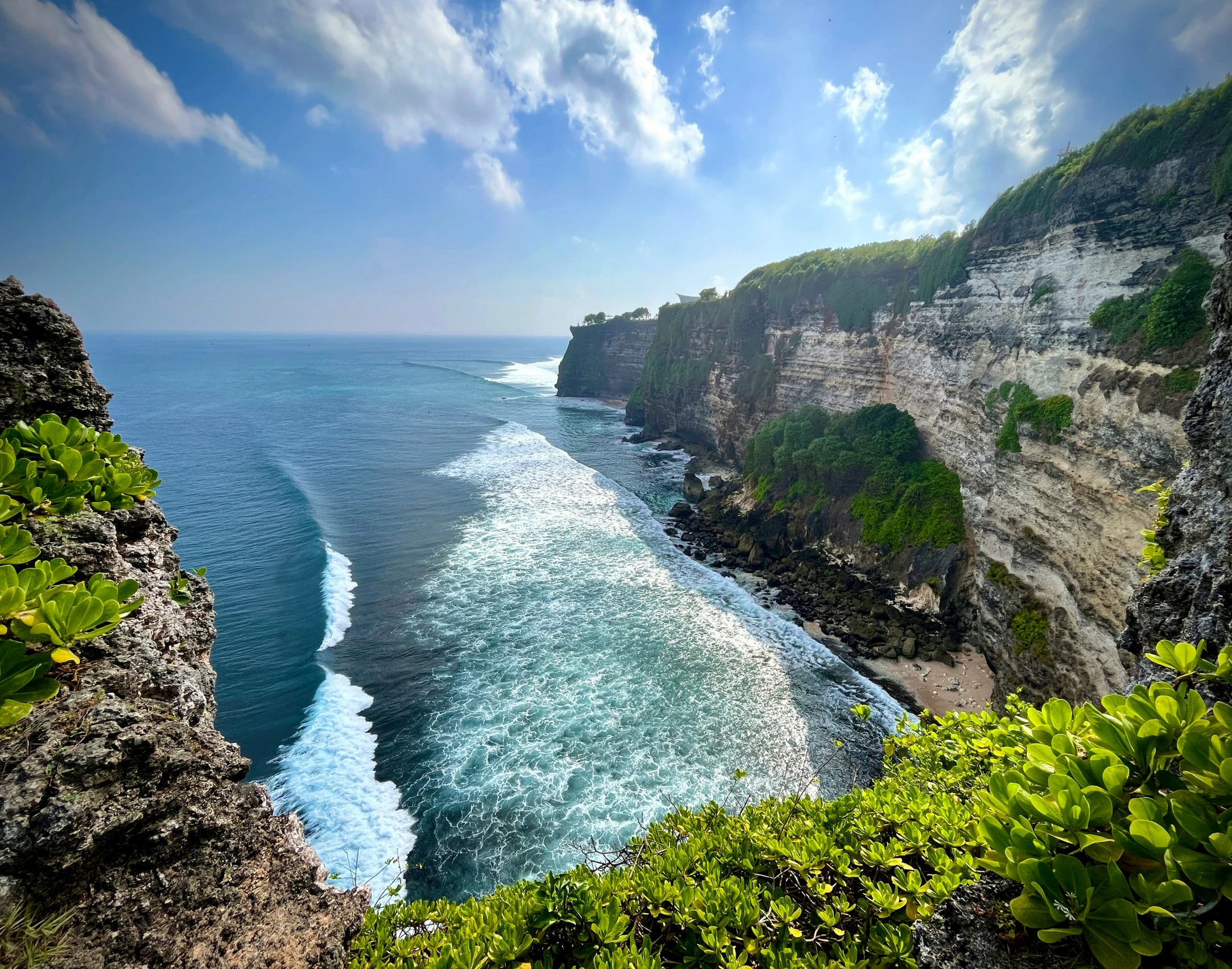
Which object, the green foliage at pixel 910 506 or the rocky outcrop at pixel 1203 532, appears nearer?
the rocky outcrop at pixel 1203 532

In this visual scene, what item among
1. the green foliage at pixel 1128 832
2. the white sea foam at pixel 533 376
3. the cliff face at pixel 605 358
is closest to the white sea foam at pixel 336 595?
the green foliage at pixel 1128 832

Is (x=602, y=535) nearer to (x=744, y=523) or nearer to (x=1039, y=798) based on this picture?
(x=744, y=523)

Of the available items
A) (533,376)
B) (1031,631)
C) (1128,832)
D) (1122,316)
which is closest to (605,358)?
(533,376)

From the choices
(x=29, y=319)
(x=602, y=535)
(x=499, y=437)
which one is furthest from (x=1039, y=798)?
(x=499, y=437)

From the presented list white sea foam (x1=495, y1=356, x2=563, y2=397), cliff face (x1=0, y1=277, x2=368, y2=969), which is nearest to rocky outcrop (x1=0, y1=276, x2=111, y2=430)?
cliff face (x1=0, y1=277, x2=368, y2=969)

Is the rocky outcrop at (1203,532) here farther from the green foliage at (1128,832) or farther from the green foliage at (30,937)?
the green foliage at (30,937)

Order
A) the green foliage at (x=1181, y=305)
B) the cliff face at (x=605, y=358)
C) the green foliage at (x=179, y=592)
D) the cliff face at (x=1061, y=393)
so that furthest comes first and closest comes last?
the cliff face at (x=605, y=358) < the cliff face at (x=1061, y=393) < the green foliage at (x=1181, y=305) < the green foliage at (x=179, y=592)
